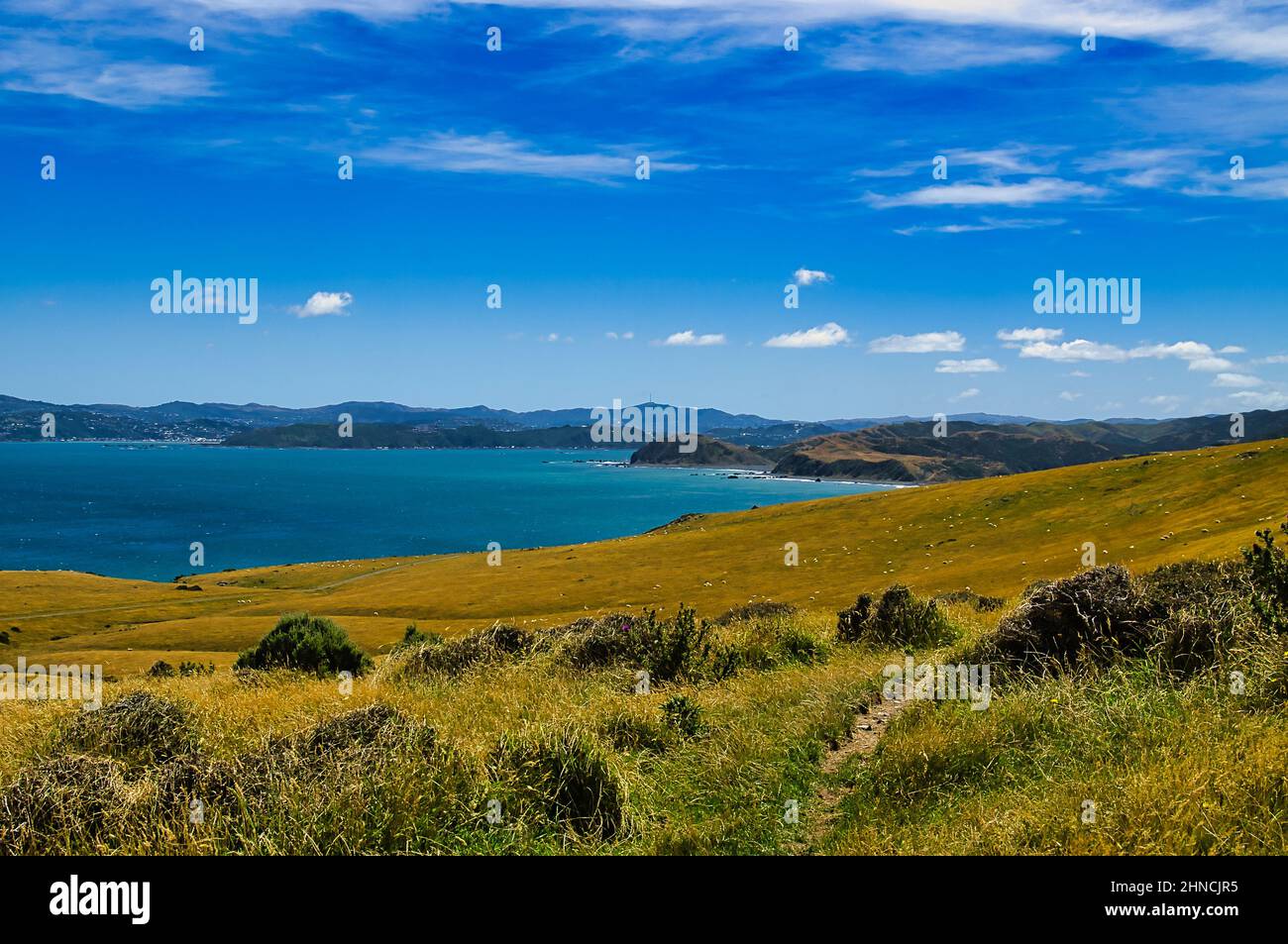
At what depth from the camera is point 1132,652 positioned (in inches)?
447

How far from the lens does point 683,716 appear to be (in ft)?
36.3

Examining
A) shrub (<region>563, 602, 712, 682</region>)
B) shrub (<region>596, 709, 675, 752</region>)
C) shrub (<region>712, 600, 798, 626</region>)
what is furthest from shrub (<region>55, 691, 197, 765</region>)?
shrub (<region>712, 600, 798, 626</region>)

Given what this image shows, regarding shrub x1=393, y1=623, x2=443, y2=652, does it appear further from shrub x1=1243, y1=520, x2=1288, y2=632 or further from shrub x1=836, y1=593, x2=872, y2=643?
shrub x1=1243, y1=520, x2=1288, y2=632

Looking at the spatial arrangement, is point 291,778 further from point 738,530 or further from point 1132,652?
point 738,530

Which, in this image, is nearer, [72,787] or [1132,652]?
[72,787]

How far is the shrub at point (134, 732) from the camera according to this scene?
917cm

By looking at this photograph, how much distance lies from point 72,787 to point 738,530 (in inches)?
4209

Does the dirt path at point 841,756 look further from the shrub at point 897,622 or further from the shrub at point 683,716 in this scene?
the shrub at point 897,622

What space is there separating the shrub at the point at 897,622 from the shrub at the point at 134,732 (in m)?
12.5

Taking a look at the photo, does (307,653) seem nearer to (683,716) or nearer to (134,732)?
(134,732)

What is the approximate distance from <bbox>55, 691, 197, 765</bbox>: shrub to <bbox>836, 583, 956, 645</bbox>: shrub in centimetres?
1246

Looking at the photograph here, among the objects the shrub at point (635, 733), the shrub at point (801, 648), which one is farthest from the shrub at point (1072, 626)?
the shrub at point (635, 733)
